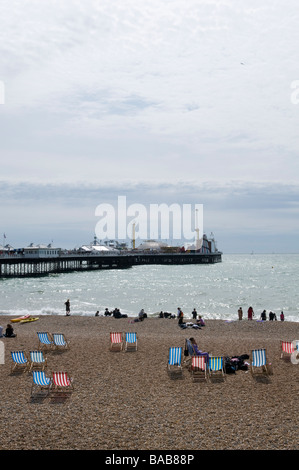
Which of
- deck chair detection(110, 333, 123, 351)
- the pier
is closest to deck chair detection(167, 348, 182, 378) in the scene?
deck chair detection(110, 333, 123, 351)

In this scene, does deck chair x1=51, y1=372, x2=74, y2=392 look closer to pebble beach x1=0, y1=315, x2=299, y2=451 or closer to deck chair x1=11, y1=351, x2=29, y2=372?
pebble beach x1=0, y1=315, x2=299, y2=451

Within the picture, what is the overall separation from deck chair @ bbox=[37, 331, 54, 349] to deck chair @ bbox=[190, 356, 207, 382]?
15.9ft

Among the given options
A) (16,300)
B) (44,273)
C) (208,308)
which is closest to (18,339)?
(208,308)

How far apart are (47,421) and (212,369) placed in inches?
155

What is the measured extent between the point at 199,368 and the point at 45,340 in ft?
16.5

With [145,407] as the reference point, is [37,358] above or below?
above

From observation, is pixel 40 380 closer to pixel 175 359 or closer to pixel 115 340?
pixel 175 359

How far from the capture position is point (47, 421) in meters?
6.95

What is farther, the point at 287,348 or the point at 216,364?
the point at 287,348

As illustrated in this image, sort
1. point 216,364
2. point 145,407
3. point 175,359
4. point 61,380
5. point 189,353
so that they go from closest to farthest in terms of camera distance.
→ point 145,407, point 61,380, point 216,364, point 175,359, point 189,353

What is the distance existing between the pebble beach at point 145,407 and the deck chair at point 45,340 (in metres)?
0.53

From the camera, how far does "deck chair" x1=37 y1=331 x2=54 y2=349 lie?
12456mm

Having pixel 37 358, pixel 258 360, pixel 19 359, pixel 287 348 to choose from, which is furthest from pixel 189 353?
pixel 19 359

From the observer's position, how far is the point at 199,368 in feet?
31.8
